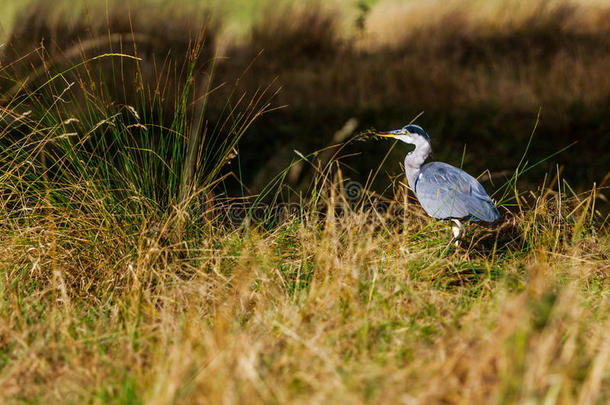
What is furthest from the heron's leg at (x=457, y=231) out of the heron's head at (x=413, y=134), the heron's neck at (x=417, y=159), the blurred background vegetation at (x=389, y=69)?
the blurred background vegetation at (x=389, y=69)

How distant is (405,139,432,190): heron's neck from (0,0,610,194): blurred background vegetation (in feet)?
4.37

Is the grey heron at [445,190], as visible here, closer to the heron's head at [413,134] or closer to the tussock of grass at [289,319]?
the heron's head at [413,134]

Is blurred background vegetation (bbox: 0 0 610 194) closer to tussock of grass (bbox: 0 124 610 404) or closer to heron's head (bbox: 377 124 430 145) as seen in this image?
heron's head (bbox: 377 124 430 145)

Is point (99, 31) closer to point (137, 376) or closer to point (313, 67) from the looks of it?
point (313, 67)

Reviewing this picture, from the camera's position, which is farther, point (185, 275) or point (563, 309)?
point (185, 275)

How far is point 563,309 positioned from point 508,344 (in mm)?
189

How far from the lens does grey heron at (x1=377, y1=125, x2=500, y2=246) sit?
303 cm

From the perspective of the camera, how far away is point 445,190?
3129mm

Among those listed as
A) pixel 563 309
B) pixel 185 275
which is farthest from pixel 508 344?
pixel 185 275

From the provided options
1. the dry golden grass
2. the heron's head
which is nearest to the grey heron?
the heron's head

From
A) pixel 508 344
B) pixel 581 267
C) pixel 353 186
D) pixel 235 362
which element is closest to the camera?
pixel 508 344

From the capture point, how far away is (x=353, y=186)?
4.76 metres

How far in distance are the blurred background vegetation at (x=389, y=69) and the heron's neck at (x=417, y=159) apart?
4.37 feet

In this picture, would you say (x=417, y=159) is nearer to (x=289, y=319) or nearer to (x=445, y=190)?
(x=445, y=190)
